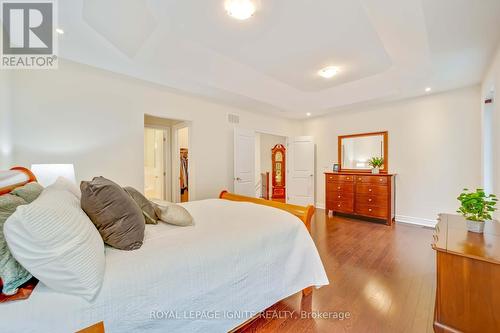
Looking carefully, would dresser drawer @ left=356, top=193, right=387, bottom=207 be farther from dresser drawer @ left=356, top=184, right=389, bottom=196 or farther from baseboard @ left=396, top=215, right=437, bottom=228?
baseboard @ left=396, top=215, right=437, bottom=228

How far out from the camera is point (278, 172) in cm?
734

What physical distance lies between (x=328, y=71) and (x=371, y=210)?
291cm

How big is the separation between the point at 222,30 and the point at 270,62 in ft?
3.17

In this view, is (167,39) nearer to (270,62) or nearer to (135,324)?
(270,62)

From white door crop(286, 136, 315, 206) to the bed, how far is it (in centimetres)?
395

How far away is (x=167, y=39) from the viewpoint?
2377 millimetres

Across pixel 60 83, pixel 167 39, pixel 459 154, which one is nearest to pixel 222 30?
pixel 167 39

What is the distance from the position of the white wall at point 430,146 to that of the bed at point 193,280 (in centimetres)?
364

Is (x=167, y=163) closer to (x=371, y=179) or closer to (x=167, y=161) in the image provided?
(x=167, y=161)

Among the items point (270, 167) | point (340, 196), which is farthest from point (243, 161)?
point (270, 167)

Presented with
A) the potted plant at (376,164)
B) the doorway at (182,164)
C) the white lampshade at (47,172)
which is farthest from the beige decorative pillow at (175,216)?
the potted plant at (376,164)

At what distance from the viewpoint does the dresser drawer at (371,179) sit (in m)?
4.15

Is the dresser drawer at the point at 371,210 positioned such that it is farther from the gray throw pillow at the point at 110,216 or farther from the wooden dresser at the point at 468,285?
the gray throw pillow at the point at 110,216

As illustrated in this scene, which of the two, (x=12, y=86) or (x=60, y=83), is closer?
(x=12, y=86)
